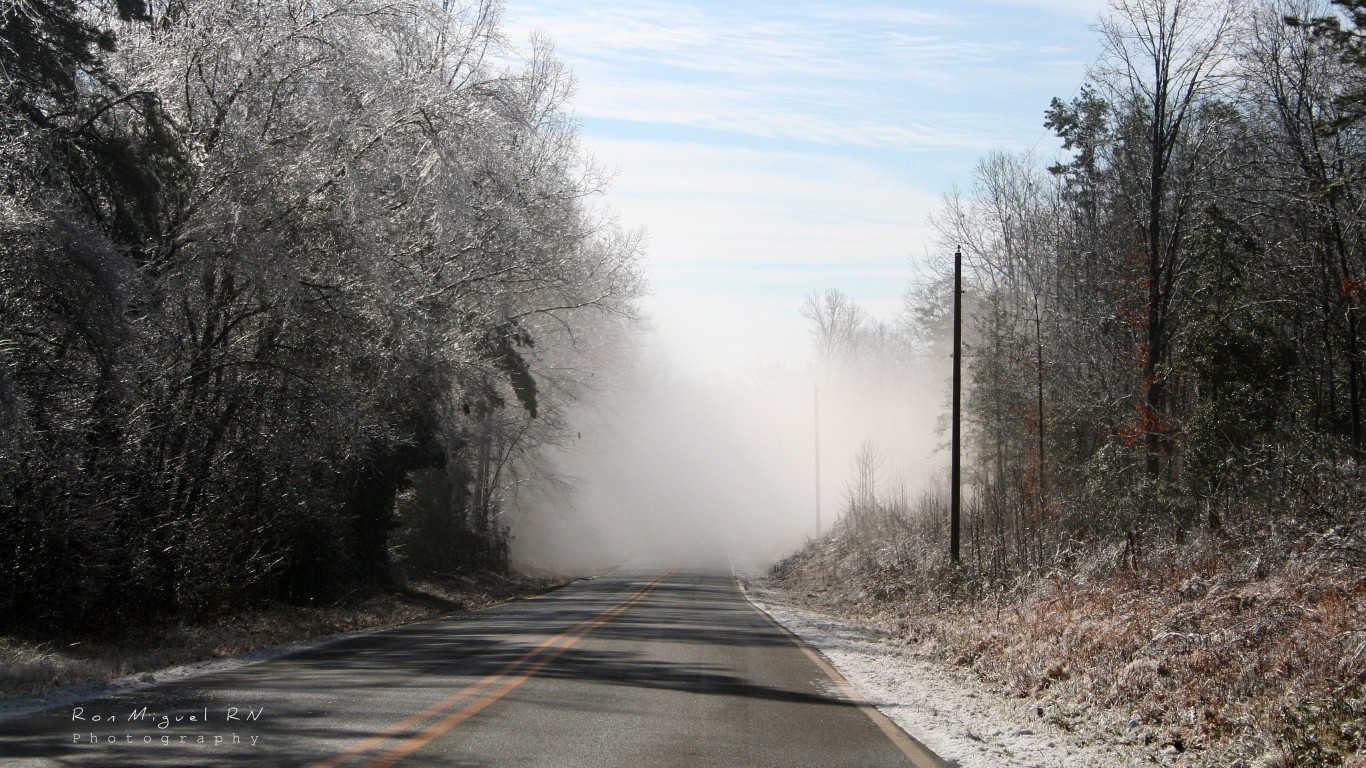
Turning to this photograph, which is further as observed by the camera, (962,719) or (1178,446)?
(1178,446)

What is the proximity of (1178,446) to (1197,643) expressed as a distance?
20.3m

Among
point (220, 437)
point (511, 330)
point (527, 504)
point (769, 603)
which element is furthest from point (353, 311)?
point (527, 504)

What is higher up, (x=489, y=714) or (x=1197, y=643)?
(x=1197, y=643)

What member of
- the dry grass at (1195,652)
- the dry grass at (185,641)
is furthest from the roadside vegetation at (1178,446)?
the dry grass at (185,641)

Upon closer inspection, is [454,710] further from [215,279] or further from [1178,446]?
[1178,446]

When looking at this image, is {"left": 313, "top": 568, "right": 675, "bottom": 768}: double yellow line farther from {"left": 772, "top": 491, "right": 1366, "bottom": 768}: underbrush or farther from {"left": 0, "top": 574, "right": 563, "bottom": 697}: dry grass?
{"left": 772, "top": 491, "right": 1366, "bottom": 768}: underbrush

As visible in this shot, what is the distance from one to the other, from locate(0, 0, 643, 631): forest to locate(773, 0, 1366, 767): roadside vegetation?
399 inches

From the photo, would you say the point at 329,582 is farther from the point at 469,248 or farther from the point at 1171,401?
the point at 1171,401

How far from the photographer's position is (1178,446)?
1115 inches

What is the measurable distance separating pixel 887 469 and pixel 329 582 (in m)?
60.2

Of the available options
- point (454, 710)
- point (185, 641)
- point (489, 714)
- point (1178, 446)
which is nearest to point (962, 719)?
point (489, 714)

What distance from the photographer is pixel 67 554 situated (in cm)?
1262

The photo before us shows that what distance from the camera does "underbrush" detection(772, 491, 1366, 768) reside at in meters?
7.70

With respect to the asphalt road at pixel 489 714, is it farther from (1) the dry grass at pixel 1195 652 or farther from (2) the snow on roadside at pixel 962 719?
(1) the dry grass at pixel 1195 652
